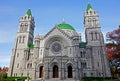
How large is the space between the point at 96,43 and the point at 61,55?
13436 mm

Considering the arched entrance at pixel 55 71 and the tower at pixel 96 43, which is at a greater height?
the tower at pixel 96 43

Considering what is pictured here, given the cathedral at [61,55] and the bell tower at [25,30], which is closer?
the cathedral at [61,55]

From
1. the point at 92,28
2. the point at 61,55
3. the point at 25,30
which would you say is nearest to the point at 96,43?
the point at 92,28

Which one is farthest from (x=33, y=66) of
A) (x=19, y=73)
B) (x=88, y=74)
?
(x=88, y=74)

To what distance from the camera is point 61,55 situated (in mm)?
44375

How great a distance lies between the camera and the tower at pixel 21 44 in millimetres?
48291

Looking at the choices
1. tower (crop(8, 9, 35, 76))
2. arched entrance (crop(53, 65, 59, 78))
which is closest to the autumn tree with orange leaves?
arched entrance (crop(53, 65, 59, 78))

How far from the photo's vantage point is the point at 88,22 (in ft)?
176

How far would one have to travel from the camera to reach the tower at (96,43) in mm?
45031

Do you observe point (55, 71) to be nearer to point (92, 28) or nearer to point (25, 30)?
point (92, 28)

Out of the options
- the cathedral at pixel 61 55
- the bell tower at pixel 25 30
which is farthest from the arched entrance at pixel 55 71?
the bell tower at pixel 25 30

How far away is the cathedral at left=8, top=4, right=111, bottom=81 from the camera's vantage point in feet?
138

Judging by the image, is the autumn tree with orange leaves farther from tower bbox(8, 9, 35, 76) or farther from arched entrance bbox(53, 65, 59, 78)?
tower bbox(8, 9, 35, 76)

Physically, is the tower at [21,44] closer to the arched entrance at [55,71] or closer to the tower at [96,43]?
the arched entrance at [55,71]
